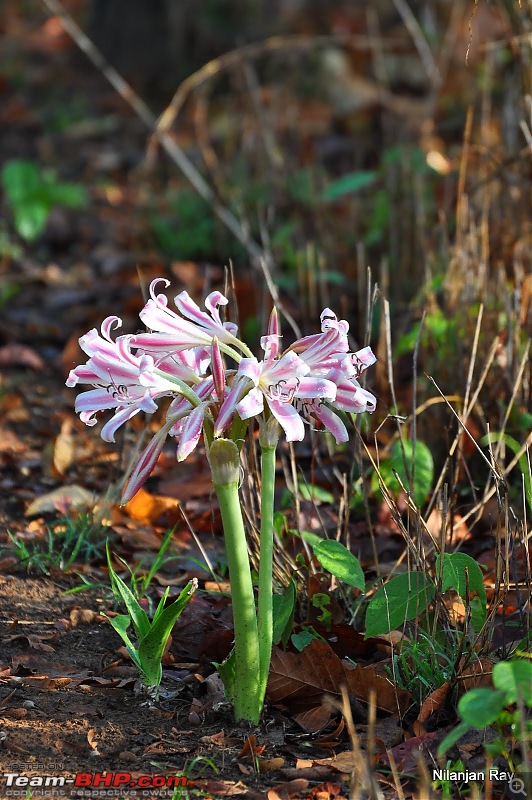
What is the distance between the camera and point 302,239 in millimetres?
4301

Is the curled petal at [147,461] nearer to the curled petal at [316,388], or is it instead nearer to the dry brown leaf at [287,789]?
the curled petal at [316,388]

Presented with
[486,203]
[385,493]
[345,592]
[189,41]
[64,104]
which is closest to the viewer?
[385,493]

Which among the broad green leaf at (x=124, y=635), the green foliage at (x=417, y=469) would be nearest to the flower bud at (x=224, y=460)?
the broad green leaf at (x=124, y=635)

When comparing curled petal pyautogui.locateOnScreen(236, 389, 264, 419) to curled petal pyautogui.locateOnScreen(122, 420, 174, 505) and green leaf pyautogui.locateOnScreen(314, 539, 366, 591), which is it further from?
green leaf pyautogui.locateOnScreen(314, 539, 366, 591)

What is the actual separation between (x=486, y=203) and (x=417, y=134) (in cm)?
242

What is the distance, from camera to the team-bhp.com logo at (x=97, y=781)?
161 centimetres

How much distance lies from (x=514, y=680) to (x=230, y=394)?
2.07 feet

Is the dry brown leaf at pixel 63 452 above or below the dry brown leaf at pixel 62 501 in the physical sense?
above

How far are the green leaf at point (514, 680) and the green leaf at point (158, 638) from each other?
583 mm

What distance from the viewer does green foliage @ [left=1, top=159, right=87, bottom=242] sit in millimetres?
4688

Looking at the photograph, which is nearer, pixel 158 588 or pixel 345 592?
pixel 345 592

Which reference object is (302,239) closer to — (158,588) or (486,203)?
(486,203)

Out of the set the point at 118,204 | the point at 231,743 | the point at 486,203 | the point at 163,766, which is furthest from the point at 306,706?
the point at 118,204

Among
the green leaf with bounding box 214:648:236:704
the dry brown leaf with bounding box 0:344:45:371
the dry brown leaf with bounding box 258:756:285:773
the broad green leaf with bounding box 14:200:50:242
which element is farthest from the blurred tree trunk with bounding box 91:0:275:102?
the dry brown leaf with bounding box 258:756:285:773
